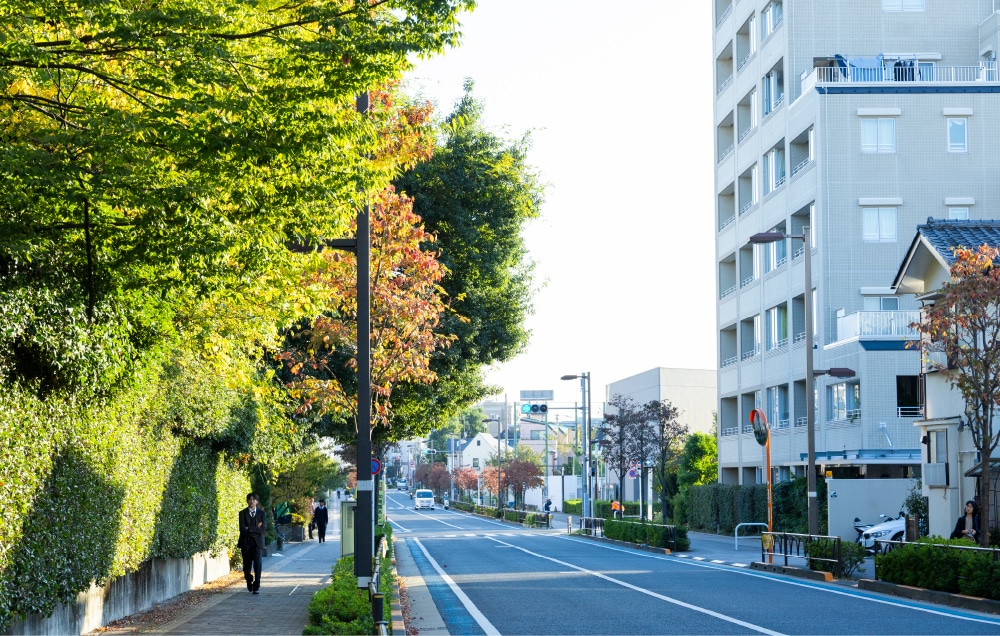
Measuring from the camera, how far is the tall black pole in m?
14.3

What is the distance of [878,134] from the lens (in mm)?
49125

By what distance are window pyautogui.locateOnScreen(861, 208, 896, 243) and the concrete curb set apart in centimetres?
2916

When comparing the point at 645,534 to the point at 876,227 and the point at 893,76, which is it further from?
the point at 893,76

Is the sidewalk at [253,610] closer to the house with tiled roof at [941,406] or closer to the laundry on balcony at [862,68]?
the house with tiled roof at [941,406]

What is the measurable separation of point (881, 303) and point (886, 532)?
16.1m

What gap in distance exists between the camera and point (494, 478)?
11131 cm

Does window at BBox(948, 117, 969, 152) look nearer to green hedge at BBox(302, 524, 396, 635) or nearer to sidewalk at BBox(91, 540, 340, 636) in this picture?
sidewalk at BBox(91, 540, 340, 636)

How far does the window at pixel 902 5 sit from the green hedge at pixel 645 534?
1054 inches

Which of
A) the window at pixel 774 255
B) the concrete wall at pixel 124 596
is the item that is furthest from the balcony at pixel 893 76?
the concrete wall at pixel 124 596

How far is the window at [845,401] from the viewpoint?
46.4m

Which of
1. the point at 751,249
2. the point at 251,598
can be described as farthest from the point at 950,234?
the point at 751,249

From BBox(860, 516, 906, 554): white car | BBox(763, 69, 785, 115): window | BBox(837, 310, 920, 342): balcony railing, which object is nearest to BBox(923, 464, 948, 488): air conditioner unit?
BBox(860, 516, 906, 554): white car

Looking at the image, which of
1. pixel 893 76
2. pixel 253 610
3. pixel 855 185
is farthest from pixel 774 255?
pixel 253 610

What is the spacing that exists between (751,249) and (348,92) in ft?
166
